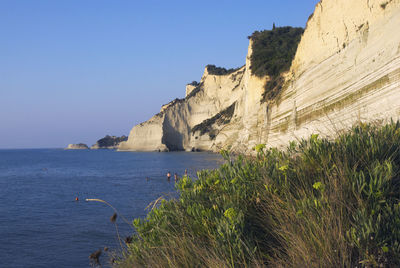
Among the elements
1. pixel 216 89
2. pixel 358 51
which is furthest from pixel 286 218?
pixel 216 89

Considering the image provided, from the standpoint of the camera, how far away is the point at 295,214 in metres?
3.41

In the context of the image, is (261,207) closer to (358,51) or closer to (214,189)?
(214,189)

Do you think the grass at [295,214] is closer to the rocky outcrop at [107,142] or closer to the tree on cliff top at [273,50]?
the tree on cliff top at [273,50]

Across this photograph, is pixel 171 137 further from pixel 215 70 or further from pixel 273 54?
pixel 273 54

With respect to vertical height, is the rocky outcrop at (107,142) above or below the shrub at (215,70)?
below

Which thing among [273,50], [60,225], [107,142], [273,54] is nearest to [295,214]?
[60,225]

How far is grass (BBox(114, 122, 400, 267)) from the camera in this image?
9.56ft

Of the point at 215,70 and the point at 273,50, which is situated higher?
the point at 215,70

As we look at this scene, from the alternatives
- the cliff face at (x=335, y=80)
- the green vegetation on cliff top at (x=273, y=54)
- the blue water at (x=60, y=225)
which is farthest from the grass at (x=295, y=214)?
the green vegetation on cliff top at (x=273, y=54)

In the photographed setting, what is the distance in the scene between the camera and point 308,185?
13.1ft

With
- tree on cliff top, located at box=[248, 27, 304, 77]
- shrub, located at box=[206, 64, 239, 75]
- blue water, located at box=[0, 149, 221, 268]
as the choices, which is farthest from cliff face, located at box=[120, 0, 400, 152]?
shrub, located at box=[206, 64, 239, 75]

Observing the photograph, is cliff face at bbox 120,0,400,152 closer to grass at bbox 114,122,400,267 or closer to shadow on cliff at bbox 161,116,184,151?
grass at bbox 114,122,400,267

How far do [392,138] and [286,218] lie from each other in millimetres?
1904

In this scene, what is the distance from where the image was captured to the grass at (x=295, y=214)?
9.56ft
